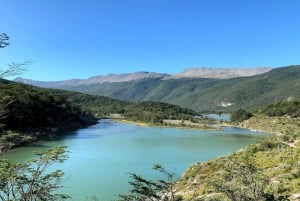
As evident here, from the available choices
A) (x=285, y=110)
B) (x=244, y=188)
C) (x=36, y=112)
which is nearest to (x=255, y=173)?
(x=244, y=188)

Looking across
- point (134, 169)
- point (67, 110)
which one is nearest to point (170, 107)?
point (67, 110)

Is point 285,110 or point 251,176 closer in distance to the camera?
point 251,176

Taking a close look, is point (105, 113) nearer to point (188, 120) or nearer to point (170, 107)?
point (170, 107)

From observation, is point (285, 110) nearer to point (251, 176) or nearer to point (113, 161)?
point (113, 161)

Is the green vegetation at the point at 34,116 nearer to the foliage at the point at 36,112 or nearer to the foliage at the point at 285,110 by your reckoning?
the foliage at the point at 36,112

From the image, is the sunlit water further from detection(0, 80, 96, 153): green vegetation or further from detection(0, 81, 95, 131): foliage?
detection(0, 81, 95, 131): foliage

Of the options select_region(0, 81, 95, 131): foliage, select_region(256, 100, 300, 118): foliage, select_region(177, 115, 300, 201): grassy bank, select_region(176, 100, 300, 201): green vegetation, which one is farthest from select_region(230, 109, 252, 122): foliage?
select_region(176, 100, 300, 201): green vegetation

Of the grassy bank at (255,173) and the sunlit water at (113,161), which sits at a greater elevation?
the grassy bank at (255,173)

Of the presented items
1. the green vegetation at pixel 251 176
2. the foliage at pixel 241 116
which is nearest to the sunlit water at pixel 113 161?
the green vegetation at pixel 251 176

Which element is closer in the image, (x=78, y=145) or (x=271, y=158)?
(x=271, y=158)

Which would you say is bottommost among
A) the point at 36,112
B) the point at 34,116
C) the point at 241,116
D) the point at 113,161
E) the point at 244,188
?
the point at 113,161

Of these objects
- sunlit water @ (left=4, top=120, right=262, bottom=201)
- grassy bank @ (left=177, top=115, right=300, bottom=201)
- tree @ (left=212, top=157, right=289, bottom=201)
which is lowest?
sunlit water @ (left=4, top=120, right=262, bottom=201)
